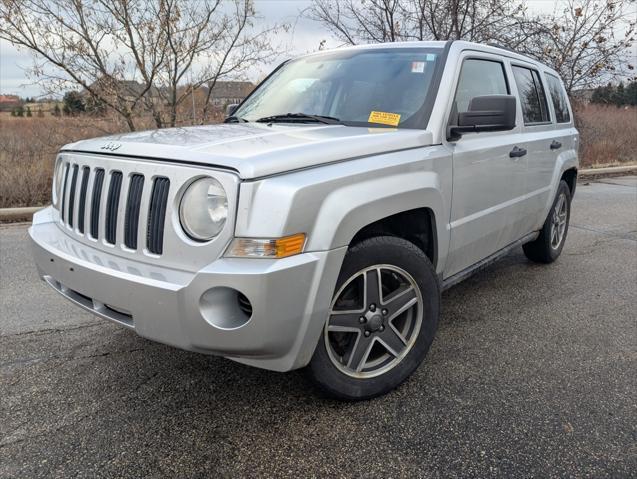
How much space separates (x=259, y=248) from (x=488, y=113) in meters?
1.60

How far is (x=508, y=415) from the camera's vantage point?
2.45 meters

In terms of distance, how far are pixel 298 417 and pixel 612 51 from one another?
11.2 m

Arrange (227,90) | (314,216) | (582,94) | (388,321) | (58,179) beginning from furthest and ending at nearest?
(582,94) → (227,90) → (58,179) → (388,321) → (314,216)

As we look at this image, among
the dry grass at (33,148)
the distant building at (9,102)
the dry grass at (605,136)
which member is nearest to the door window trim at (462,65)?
the dry grass at (33,148)

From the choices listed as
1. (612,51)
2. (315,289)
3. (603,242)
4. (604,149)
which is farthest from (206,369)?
(604,149)

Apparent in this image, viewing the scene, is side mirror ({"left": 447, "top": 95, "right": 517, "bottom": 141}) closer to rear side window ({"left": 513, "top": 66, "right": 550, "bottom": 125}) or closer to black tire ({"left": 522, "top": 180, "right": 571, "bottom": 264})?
rear side window ({"left": 513, "top": 66, "right": 550, "bottom": 125})

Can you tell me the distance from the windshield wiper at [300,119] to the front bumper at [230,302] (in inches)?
46.0

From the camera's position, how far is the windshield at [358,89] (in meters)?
2.98

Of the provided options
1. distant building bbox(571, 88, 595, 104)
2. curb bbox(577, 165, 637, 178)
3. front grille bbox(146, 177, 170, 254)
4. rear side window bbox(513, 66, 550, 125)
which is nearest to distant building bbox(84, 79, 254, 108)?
rear side window bbox(513, 66, 550, 125)

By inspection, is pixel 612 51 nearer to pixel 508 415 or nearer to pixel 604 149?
pixel 604 149

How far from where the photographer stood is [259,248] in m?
1.95

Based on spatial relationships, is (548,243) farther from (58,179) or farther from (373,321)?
(58,179)

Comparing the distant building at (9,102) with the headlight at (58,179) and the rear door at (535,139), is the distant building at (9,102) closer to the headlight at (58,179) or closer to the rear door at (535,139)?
the headlight at (58,179)

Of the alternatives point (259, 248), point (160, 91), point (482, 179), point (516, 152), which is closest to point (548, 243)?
point (516, 152)
